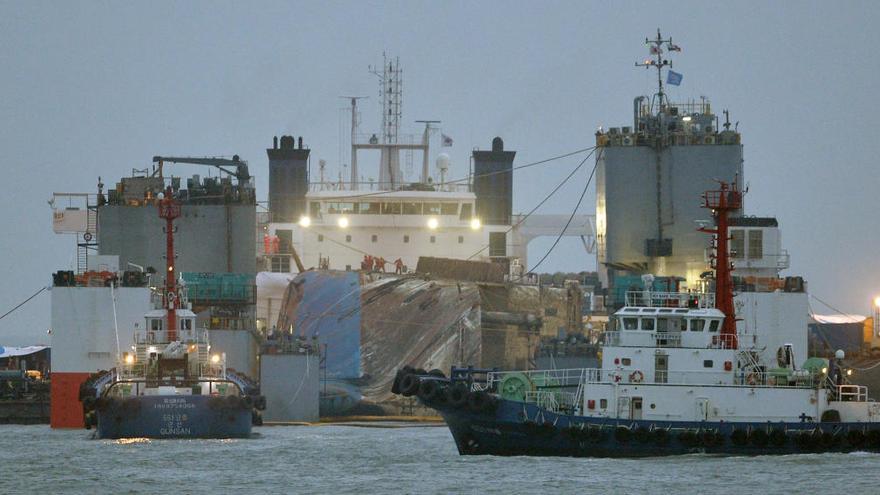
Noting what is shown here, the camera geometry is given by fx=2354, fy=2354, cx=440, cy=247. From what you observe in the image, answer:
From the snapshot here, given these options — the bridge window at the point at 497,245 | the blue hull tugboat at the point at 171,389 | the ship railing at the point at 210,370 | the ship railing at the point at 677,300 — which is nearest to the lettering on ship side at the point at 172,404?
the blue hull tugboat at the point at 171,389

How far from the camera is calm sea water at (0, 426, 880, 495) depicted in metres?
52.4

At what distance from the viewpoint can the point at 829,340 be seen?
9919cm

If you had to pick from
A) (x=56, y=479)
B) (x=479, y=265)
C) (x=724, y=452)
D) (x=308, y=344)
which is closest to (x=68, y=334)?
(x=308, y=344)

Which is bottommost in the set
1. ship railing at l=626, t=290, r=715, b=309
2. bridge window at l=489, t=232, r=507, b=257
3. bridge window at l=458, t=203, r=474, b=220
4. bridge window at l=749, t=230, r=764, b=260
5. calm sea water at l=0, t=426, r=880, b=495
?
calm sea water at l=0, t=426, r=880, b=495

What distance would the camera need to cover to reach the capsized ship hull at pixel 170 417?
222 feet

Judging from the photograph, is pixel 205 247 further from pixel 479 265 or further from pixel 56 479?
pixel 56 479

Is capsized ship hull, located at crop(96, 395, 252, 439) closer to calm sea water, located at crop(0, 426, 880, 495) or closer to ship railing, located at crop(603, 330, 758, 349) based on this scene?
calm sea water, located at crop(0, 426, 880, 495)

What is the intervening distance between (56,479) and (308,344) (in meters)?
25.9

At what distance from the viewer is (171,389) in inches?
2721

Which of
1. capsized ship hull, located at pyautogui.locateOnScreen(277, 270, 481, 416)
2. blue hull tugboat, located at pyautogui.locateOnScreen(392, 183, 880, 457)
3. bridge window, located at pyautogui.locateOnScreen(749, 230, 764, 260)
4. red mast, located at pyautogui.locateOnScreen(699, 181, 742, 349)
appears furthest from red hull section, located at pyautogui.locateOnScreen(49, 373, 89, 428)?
red mast, located at pyautogui.locateOnScreen(699, 181, 742, 349)

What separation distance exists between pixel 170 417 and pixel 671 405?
16.8 m

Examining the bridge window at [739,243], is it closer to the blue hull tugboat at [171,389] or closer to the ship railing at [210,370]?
the blue hull tugboat at [171,389]

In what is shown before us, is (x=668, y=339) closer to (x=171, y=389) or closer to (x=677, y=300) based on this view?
(x=677, y=300)

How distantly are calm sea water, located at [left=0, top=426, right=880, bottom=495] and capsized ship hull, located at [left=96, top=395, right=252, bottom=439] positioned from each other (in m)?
2.32
